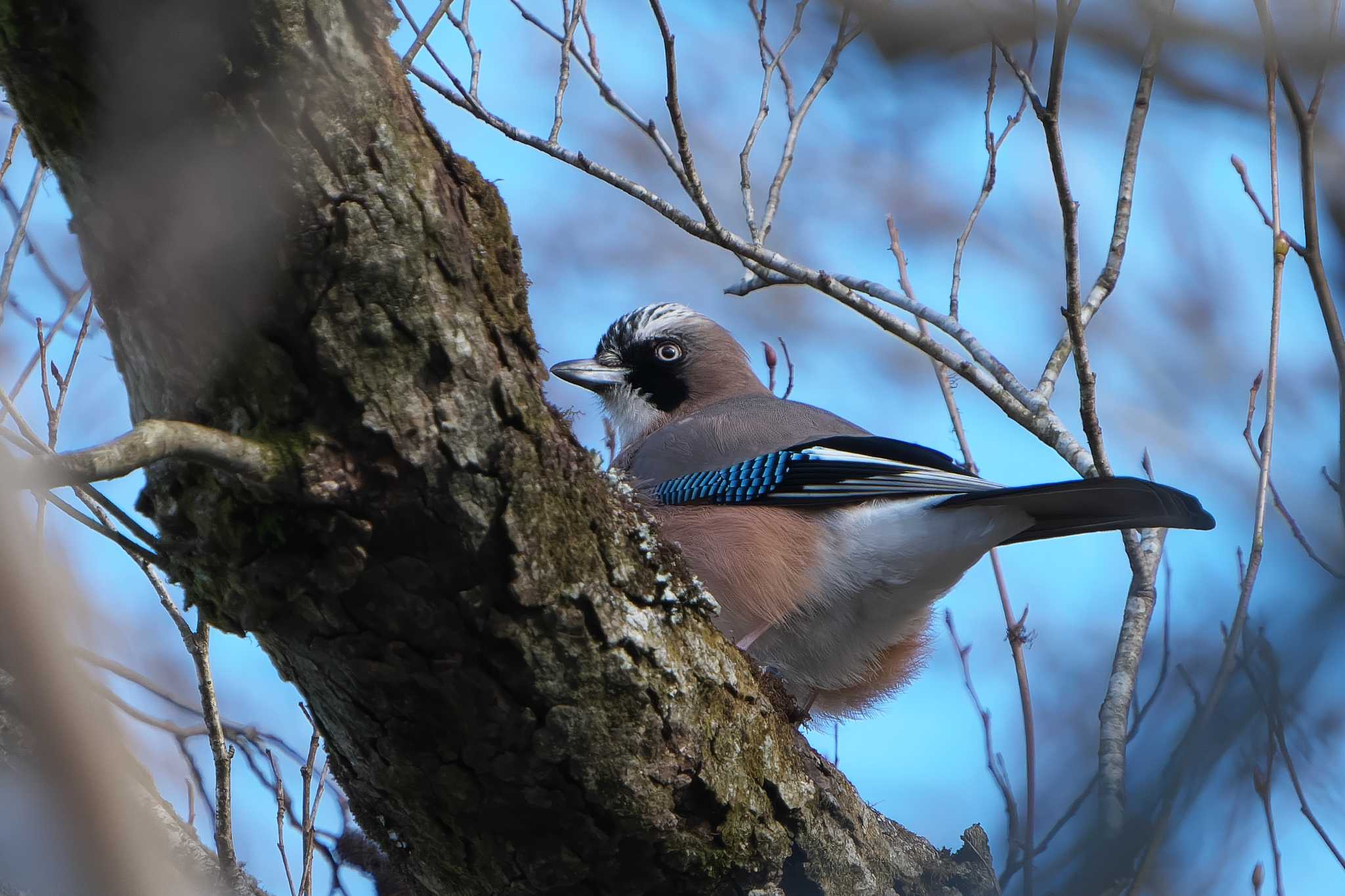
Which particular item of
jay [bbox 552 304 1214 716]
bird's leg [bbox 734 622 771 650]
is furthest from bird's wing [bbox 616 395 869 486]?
bird's leg [bbox 734 622 771 650]

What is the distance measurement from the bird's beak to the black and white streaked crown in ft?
0.36

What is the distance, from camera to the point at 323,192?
2.26 meters

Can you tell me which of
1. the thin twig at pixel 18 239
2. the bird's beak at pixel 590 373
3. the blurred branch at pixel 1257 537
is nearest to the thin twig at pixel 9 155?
the thin twig at pixel 18 239

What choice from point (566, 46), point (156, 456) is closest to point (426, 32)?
point (566, 46)

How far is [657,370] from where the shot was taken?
246 inches

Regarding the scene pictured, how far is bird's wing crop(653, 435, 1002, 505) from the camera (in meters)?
4.62

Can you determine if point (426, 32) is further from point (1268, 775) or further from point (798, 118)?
point (1268, 775)

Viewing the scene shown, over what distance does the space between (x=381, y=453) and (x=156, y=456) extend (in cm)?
52

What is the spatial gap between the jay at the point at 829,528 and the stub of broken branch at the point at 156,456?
2.33m

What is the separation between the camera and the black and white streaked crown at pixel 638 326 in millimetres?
6285

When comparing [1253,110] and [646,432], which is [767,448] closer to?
[646,432]

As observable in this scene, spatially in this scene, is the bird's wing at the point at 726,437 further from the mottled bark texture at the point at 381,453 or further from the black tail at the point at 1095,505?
the mottled bark texture at the point at 381,453

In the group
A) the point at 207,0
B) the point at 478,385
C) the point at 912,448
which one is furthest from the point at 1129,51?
the point at 207,0

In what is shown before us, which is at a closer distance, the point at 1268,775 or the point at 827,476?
A: the point at 1268,775
